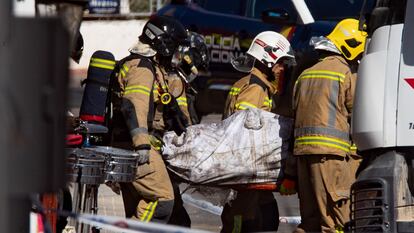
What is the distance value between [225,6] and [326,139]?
283 inches

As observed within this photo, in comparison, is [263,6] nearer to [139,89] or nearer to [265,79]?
[265,79]

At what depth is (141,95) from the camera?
322 inches

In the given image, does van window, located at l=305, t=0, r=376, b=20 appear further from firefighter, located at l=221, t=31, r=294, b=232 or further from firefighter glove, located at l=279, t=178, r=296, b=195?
firefighter glove, located at l=279, t=178, r=296, b=195

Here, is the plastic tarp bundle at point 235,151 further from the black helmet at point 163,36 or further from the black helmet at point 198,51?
the black helmet at point 198,51

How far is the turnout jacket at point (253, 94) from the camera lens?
8.75 m

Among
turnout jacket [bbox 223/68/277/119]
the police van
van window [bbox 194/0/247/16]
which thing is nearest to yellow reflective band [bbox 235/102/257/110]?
turnout jacket [bbox 223/68/277/119]

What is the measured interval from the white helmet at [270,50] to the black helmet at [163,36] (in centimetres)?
61

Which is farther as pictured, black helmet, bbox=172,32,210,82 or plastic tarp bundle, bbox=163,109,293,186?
black helmet, bbox=172,32,210,82

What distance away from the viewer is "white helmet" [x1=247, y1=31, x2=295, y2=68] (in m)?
8.95

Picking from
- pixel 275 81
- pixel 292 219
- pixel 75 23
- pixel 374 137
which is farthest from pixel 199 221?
pixel 75 23

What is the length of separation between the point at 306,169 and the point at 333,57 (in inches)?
30.5

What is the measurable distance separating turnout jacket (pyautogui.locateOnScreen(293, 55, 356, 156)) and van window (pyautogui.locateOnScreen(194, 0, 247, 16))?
21.7 feet

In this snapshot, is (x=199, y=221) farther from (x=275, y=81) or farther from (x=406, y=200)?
(x=406, y=200)

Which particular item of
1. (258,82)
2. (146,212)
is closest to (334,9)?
(258,82)
